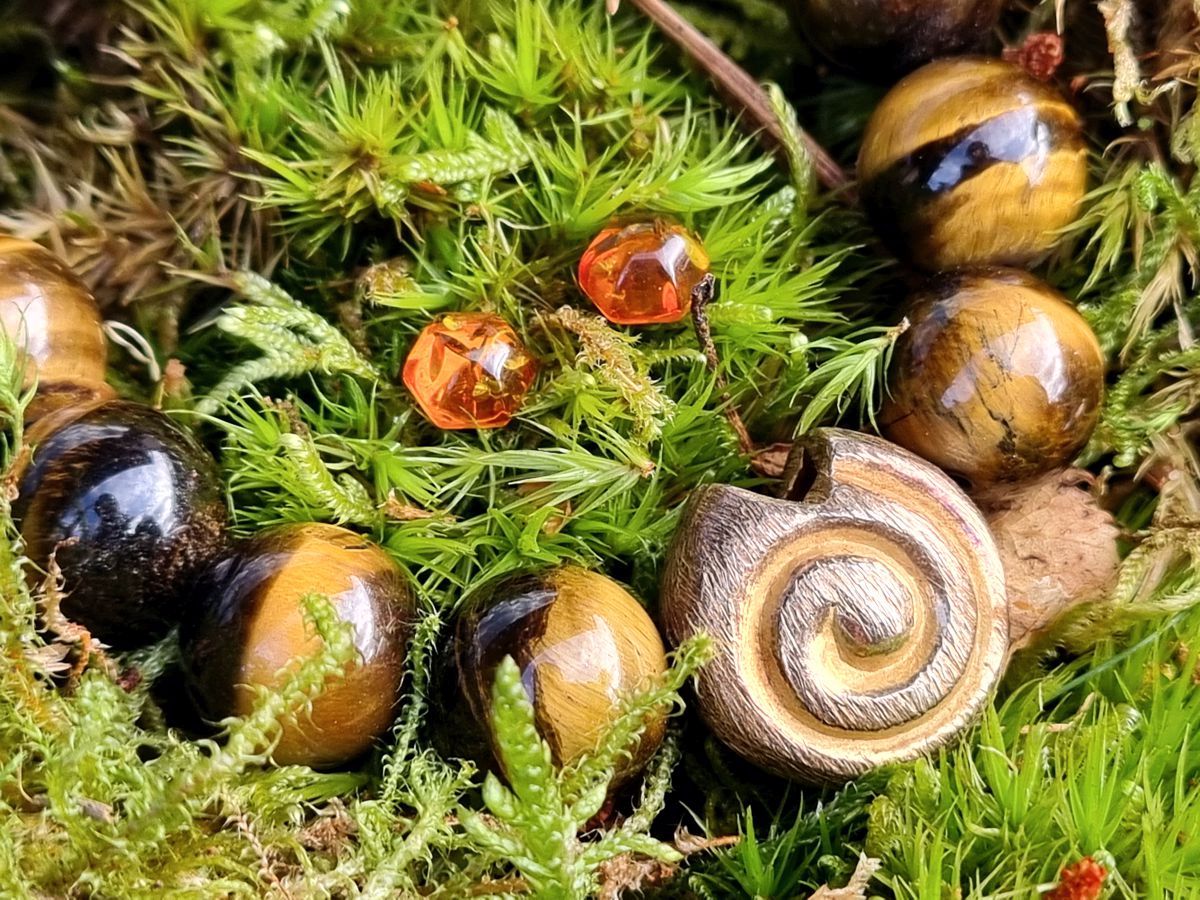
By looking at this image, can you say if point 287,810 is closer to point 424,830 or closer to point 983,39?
point 424,830

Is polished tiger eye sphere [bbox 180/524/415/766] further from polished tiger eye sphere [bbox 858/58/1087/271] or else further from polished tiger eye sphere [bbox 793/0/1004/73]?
polished tiger eye sphere [bbox 793/0/1004/73]

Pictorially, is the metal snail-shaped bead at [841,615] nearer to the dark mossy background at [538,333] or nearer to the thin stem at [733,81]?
the dark mossy background at [538,333]

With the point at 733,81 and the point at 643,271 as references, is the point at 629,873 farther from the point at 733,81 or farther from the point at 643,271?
the point at 733,81

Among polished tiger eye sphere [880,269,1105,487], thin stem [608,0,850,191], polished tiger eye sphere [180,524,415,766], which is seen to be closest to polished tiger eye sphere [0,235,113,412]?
polished tiger eye sphere [180,524,415,766]

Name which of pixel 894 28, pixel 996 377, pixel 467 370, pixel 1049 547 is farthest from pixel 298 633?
pixel 894 28

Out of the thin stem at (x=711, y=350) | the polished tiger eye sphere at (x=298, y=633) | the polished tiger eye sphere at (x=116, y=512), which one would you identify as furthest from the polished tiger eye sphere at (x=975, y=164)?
the polished tiger eye sphere at (x=116, y=512)

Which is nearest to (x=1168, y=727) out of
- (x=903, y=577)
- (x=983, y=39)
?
(x=903, y=577)
